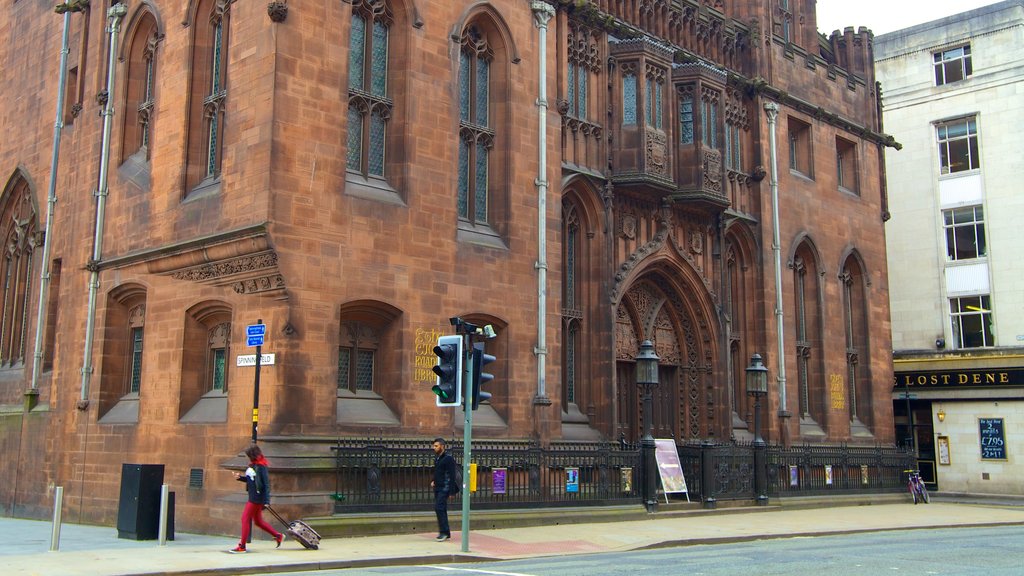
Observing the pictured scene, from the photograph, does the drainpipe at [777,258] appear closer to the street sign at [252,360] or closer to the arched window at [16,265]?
the street sign at [252,360]

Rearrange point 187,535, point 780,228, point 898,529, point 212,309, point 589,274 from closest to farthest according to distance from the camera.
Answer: point 187,535 → point 212,309 → point 898,529 → point 589,274 → point 780,228

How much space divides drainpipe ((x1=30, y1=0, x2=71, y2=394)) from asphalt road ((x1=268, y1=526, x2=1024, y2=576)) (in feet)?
Result: 51.9

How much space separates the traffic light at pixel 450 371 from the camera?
52.0 ft

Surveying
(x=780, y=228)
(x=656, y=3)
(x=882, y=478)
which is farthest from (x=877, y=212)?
(x=656, y=3)

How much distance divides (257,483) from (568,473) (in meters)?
8.01

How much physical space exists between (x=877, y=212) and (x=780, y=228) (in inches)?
275

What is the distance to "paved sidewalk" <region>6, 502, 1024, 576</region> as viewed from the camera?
13.5 meters

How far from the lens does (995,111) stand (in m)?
39.6

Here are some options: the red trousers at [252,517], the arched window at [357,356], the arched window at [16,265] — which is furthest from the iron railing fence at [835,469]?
the arched window at [16,265]

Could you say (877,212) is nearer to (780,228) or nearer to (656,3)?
(780,228)

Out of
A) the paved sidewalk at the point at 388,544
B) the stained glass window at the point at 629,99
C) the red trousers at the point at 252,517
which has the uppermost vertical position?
the stained glass window at the point at 629,99

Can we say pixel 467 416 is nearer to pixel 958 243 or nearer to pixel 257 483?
pixel 257 483

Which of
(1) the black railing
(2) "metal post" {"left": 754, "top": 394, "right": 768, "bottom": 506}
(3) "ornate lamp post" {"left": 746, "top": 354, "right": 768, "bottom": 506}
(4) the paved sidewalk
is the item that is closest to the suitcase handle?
(4) the paved sidewalk

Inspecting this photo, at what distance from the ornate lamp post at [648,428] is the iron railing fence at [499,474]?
0.71 feet
